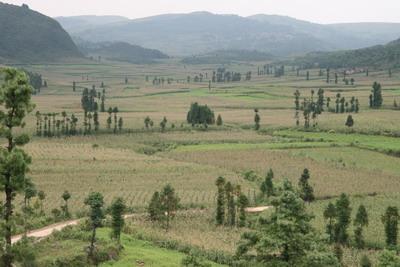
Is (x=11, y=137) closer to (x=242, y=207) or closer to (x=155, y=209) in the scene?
(x=155, y=209)

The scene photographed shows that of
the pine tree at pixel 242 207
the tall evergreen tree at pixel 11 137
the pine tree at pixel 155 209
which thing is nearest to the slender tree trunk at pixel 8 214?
the tall evergreen tree at pixel 11 137

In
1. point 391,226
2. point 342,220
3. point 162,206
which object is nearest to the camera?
point 391,226

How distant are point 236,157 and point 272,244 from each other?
69.5 meters

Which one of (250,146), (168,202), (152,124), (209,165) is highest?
(152,124)

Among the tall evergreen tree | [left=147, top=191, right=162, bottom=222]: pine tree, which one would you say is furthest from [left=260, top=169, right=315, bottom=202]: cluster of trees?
the tall evergreen tree

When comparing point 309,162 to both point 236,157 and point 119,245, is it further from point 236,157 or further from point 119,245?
point 119,245

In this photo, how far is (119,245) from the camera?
4503 centimetres

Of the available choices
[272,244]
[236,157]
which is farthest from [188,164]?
[272,244]

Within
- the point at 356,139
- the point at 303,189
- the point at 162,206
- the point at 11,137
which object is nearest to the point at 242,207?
the point at 162,206

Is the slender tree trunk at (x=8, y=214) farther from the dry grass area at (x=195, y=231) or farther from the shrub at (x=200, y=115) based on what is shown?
the shrub at (x=200, y=115)

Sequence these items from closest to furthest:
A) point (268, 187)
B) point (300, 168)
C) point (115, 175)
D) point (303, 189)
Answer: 1. point (303, 189)
2. point (268, 187)
3. point (115, 175)
4. point (300, 168)

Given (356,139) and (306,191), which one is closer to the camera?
(306,191)

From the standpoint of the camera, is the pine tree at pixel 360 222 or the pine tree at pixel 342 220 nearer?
the pine tree at pixel 342 220

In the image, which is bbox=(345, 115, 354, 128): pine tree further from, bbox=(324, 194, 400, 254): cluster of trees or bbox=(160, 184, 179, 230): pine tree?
bbox=(160, 184, 179, 230): pine tree
